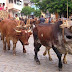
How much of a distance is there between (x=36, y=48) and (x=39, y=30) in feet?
2.85

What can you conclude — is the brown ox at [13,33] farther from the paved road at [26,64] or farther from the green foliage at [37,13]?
the green foliage at [37,13]

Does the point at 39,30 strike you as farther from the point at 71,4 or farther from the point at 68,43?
the point at 71,4

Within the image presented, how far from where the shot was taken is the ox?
5.72m

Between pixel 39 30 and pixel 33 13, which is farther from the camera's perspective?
pixel 33 13

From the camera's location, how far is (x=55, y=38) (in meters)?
6.18

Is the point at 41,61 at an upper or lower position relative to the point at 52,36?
lower

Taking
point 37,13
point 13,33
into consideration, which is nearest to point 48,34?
point 13,33

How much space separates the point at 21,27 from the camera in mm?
8312

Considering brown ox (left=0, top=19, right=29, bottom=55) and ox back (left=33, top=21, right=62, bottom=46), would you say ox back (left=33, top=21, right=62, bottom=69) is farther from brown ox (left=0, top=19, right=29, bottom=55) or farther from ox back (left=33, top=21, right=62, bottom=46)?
brown ox (left=0, top=19, right=29, bottom=55)

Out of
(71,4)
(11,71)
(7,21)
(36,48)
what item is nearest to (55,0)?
(71,4)

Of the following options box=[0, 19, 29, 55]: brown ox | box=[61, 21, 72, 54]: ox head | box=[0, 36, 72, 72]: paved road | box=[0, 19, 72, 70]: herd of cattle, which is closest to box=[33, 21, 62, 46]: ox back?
box=[0, 19, 72, 70]: herd of cattle

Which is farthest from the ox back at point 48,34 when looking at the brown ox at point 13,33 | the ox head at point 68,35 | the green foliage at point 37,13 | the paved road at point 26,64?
the green foliage at point 37,13

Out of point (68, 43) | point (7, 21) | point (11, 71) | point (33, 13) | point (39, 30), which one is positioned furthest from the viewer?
point (33, 13)

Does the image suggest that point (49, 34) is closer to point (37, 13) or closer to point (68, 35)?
point (68, 35)
